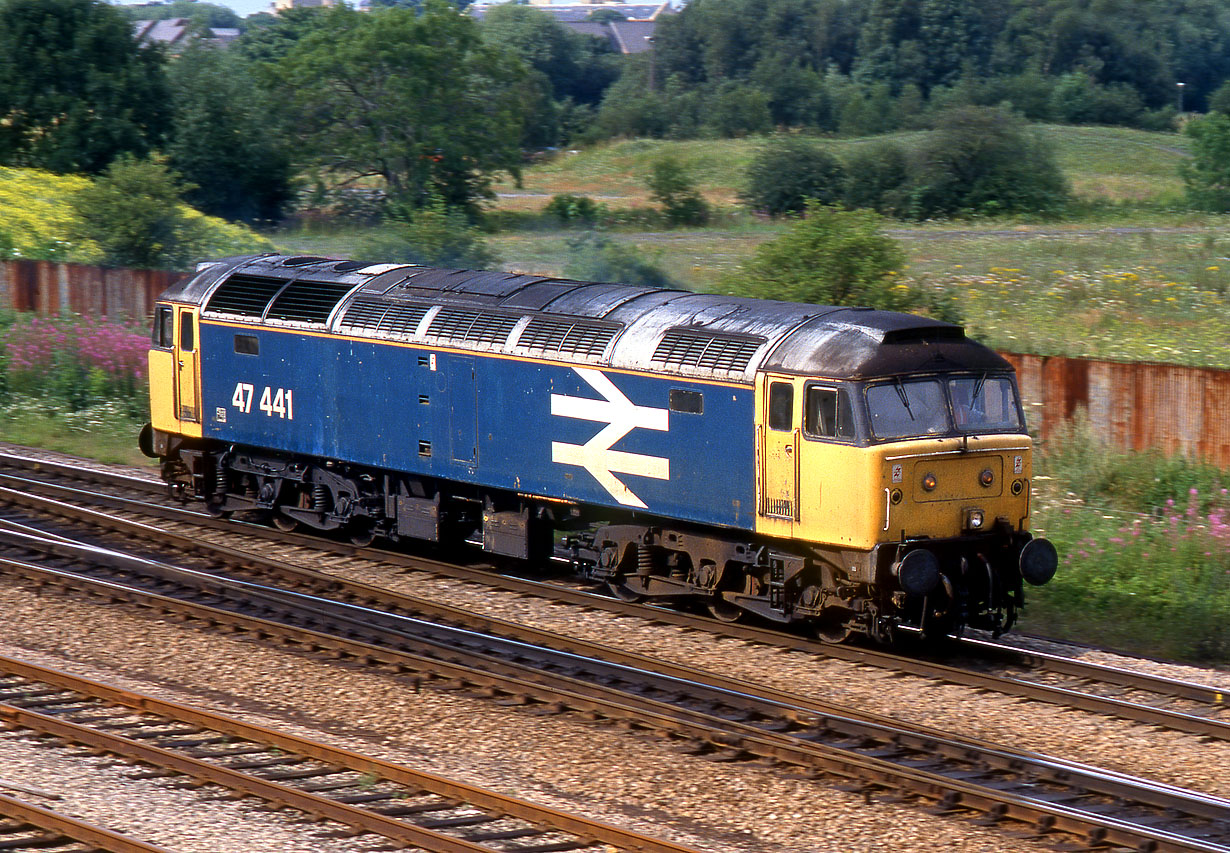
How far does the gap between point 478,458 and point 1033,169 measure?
37948 millimetres

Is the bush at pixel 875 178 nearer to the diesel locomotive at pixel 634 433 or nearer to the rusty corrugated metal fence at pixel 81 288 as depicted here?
the rusty corrugated metal fence at pixel 81 288

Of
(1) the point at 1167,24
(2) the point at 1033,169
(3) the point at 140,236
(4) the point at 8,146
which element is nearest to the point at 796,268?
(3) the point at 140,236

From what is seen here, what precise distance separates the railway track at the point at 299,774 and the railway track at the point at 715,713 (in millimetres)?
1899

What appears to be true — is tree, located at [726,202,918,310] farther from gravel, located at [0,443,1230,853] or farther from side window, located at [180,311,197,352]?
gravel, located at [0,443,1230,853]

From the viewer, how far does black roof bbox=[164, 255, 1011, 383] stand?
41.2ft

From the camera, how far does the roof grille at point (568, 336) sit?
13.9 metres

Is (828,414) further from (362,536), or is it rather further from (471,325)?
(362,536)

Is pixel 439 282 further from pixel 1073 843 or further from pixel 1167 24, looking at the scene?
pixel 1167 24

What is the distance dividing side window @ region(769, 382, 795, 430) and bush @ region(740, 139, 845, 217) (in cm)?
3736

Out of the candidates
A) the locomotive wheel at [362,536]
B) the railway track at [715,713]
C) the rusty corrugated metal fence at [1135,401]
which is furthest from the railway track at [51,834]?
the rusty corrugated metal fence at [1135,401]

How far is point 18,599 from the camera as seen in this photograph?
47.5ft

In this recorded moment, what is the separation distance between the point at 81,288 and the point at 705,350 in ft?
66.5

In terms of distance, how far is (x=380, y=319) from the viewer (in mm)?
15859

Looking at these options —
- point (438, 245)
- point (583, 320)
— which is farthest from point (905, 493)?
point (438, 245)
